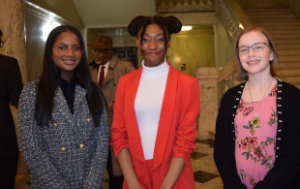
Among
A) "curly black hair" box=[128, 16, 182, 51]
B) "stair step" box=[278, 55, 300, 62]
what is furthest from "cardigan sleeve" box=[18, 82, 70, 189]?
"stair step" box=[278, 55, 300, 62]

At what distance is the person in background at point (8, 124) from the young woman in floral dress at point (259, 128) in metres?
1.76

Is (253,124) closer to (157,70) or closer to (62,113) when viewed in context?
(157,70)

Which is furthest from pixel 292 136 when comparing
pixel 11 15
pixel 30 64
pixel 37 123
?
pixel 30 64

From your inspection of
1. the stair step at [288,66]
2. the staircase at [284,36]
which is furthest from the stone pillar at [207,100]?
the stair step at [288,66]

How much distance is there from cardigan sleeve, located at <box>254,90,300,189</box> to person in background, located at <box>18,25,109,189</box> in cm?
101

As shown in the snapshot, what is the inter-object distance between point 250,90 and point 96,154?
1090 mm

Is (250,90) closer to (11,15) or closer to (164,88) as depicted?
(164,88)

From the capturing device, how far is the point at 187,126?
1663 mm

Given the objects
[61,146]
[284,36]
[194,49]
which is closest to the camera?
[61,146]

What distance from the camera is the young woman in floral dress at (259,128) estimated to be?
1.50 meters

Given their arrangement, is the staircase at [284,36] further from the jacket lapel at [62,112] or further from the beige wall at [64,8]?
the jacket lapel at [62,112]

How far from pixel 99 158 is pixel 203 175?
2695mm

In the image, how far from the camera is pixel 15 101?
7.99 ft

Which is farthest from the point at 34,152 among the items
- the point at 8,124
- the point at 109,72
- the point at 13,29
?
the point at 13,29
